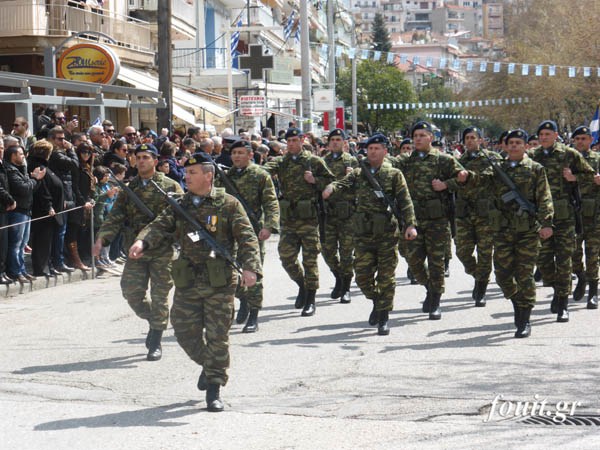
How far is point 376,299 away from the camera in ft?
35.0

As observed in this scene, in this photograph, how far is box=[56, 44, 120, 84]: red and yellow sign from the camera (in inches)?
925

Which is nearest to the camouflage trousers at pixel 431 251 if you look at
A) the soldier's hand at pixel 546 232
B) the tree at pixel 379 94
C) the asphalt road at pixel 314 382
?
the asphalt road at pixel 314 382

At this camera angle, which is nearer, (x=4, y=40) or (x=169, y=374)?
(x=169, y=374)

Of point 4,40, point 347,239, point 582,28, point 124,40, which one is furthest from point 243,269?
point 582,28

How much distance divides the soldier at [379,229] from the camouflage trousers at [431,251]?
95cm

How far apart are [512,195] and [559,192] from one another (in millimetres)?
1463

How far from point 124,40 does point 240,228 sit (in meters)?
24.9

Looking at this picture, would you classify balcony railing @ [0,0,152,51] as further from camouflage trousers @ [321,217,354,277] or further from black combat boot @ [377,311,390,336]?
black combat boot @ [377,311,390,336]

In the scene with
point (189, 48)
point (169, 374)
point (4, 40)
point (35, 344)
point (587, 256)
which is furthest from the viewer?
point (189, 48)

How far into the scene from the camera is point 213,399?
24.2 ft

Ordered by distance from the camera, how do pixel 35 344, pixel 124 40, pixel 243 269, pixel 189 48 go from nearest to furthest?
pixel 243 269
pixel 35 344
pixel 124 40
pixel 189 48

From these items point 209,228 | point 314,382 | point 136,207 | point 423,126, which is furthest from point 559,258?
point 209,228

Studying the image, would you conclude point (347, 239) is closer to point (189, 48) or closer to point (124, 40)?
point (124, 40)

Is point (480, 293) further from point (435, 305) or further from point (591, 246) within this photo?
point (591, 246)
